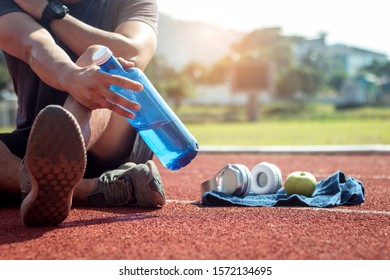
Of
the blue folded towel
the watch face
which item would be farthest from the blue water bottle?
the watch face

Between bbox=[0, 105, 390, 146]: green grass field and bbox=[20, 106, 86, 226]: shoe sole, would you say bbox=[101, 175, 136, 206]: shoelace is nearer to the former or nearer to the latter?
bbox=[20, 106, 86, 226]: shoe sole

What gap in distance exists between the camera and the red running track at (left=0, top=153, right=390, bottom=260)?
219cm

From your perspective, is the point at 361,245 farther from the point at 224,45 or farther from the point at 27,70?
the point at 224,45

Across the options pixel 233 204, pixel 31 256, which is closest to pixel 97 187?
pixel 233 204

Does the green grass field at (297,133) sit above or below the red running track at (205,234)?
below

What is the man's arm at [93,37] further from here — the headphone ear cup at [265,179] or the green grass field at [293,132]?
the green grass field at [293,132]

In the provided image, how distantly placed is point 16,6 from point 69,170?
1317 millimetres

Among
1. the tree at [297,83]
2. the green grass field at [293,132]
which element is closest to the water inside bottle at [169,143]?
the green grass field at [293,132]

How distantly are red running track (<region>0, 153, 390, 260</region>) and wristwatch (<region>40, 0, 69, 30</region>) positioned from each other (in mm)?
1065

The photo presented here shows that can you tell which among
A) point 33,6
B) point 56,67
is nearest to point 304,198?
point 56,67

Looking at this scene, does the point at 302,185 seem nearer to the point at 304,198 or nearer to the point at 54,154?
the point at 304,198

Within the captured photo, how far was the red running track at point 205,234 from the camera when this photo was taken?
219cm

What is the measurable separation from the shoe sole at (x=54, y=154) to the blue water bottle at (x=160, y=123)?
0.54 metres

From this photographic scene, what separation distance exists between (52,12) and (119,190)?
1044mm
